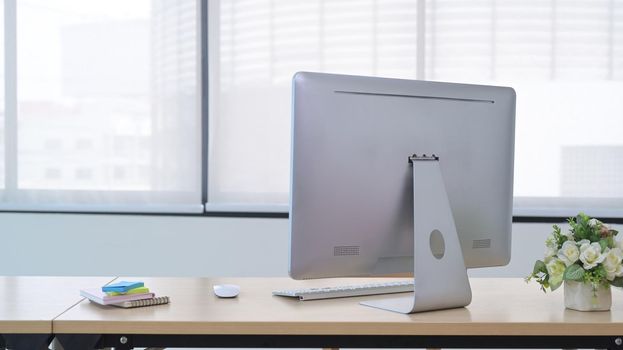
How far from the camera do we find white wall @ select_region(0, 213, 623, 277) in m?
3.68

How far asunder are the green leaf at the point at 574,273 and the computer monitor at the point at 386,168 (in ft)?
0.79

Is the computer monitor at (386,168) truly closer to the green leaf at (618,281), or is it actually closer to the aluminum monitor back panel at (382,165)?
the aluminum monitor back panel at (382,165)

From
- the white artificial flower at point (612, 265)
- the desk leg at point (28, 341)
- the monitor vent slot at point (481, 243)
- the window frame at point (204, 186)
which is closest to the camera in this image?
the desk leg at point (28, 341)

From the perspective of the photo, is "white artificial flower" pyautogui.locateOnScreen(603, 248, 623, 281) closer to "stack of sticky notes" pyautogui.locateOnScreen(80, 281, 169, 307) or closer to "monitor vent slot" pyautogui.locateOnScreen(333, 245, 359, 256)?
"monitor vent slot" pyautogui.locateOnScreen(333, 245, 359, 256)

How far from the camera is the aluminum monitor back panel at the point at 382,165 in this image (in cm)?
169

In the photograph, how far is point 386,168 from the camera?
1.76 meters

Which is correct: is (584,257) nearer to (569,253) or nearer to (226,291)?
(569,253)

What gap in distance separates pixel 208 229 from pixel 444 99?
2.10m

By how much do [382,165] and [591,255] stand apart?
54 centimetres

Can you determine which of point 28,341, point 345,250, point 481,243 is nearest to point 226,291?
point 345,250

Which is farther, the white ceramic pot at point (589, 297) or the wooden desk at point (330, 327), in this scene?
the white ceramic pot at point (589, 297)

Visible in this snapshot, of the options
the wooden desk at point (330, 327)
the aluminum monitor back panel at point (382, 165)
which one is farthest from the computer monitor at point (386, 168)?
the wooden desk at point (330, 327)

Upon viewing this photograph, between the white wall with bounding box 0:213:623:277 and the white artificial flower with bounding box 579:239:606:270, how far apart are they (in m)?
1.96

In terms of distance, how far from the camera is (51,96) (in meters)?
3.76
